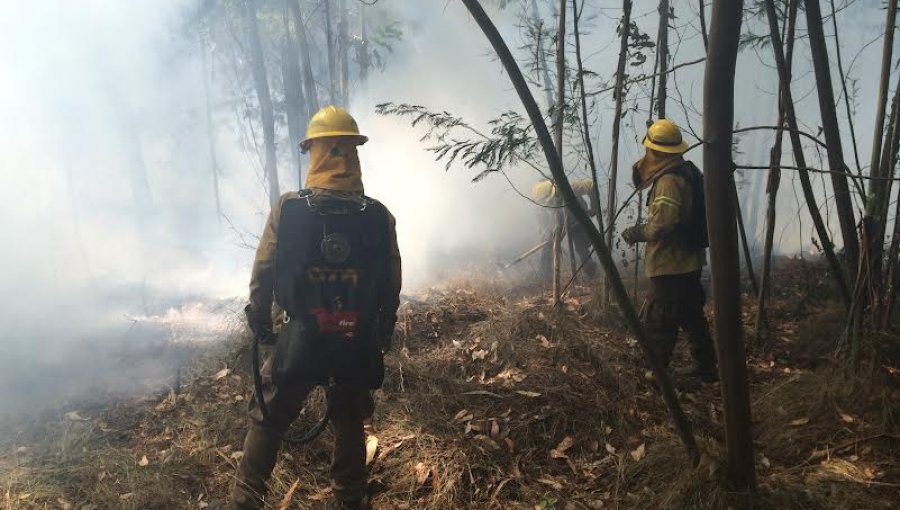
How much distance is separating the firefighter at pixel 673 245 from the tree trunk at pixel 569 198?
1.63 meters

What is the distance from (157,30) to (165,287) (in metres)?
7.54

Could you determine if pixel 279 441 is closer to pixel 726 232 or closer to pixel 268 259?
pixel 268 259

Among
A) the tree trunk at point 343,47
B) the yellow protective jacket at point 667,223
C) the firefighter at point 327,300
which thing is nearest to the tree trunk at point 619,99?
the yellow protective jacket at point 667,223

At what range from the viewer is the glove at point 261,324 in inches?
109

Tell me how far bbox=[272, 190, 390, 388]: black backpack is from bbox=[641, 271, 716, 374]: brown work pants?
91.4 inches

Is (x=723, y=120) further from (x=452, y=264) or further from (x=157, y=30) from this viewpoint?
(x=157, y=30)

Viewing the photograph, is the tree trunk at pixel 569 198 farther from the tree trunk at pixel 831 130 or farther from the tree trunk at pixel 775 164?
the tree trunk at pixel 775 164

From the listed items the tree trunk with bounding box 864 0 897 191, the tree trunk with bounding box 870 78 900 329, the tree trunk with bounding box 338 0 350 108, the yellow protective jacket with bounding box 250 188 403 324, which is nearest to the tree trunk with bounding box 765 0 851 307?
the tree trunk with bounding box 870 78 900 329

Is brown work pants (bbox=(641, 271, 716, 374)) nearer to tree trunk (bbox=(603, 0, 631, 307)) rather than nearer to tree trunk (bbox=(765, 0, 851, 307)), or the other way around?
tree trunk (bbox=(603, 0, 631, 307))

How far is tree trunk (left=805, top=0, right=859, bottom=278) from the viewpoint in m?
2.81

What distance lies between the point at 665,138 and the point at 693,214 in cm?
57

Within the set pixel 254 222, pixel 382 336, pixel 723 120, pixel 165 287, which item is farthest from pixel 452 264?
pixel 254 222

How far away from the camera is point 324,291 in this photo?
2.63 metres

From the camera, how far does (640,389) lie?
3695 mm
